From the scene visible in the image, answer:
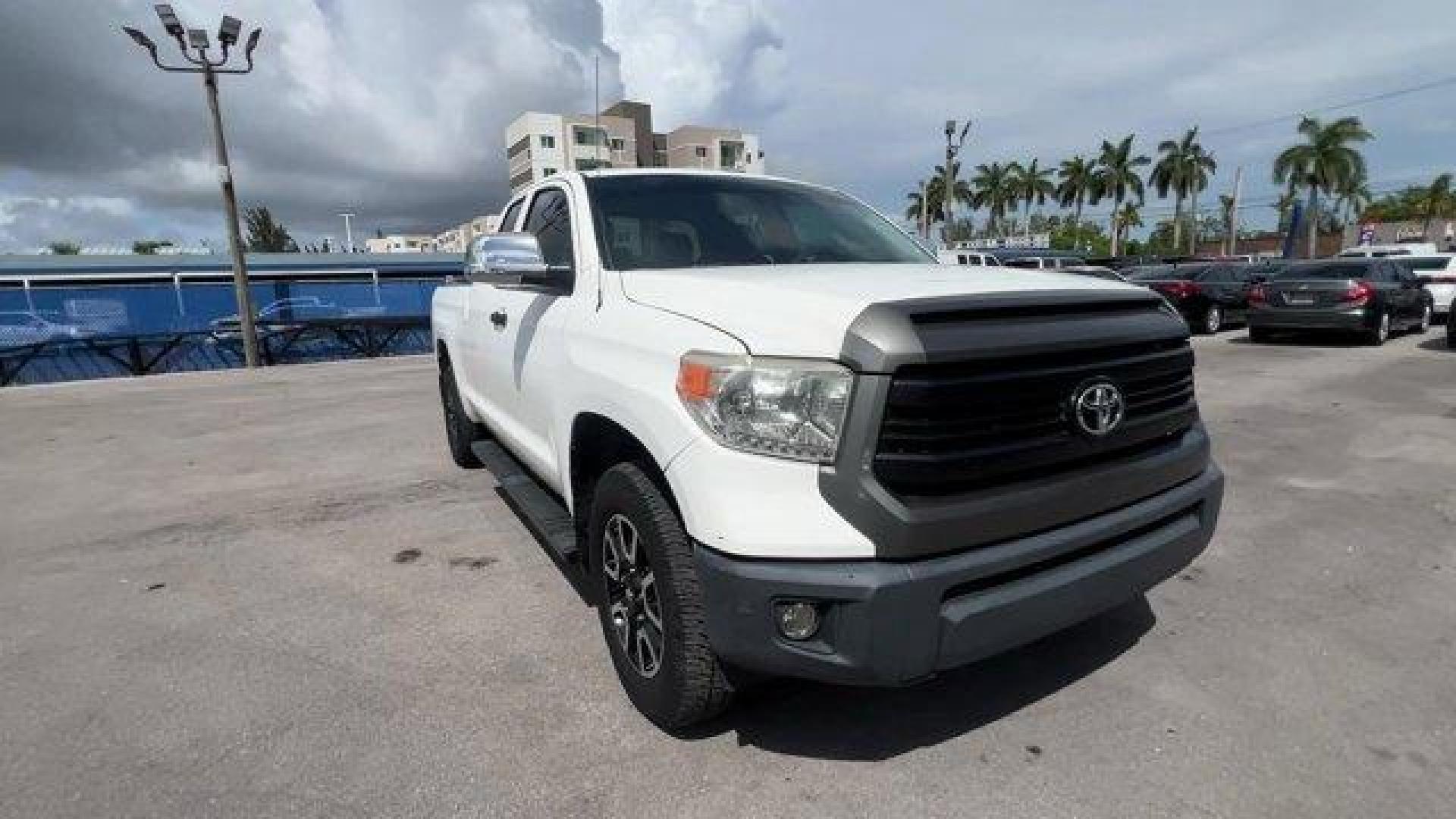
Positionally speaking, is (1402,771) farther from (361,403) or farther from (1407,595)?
(361,403)

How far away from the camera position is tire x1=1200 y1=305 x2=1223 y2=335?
15.7 metres

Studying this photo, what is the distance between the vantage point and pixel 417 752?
8.07ft

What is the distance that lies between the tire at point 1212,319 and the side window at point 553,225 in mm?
15722

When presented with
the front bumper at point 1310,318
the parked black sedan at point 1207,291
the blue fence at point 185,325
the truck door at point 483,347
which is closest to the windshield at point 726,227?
the truck door at point 483,347

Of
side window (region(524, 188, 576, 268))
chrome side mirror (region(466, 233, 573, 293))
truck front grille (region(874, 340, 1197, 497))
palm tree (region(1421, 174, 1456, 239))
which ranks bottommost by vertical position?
truck front grille (region(874, 340, 1197, 497))

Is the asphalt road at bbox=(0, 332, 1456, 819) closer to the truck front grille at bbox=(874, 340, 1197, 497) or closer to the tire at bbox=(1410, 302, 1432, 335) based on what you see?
the truck front grille at bbox=(874, 340, 1197, 497)

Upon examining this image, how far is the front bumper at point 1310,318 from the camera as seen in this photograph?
12297mm

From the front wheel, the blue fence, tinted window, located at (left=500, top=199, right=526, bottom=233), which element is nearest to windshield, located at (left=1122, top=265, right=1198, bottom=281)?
the front wheel

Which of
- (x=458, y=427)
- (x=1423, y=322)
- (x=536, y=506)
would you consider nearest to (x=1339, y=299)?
(x=1423, y=322)

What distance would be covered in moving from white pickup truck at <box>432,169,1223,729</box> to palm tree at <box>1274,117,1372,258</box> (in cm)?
6457

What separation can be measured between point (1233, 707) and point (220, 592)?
435cm

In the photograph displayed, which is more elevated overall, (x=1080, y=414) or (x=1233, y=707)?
(x=1080, y=414)

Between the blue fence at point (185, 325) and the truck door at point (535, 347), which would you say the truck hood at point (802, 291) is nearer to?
the truck door at point (535, 347)

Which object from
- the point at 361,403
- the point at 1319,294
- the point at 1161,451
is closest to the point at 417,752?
the point at 1161,451
